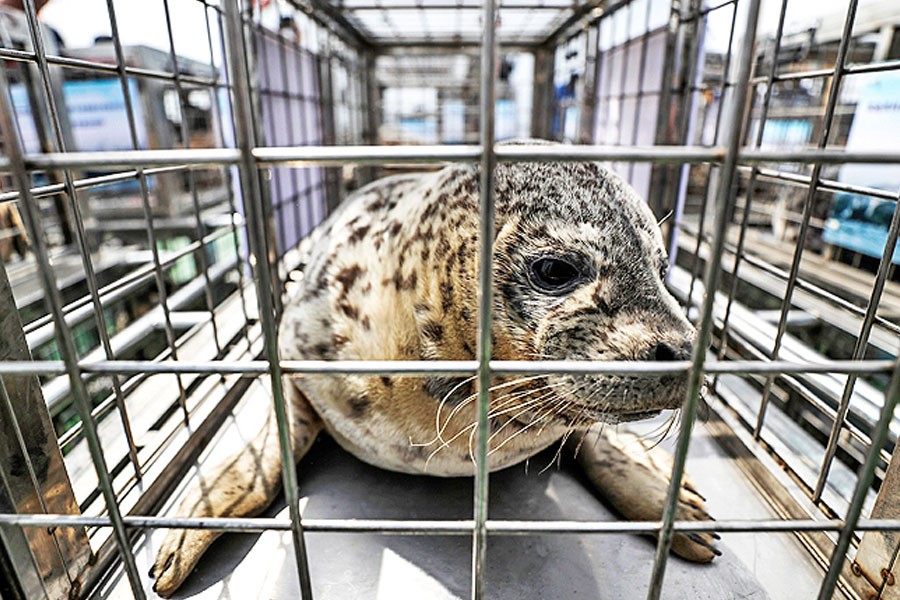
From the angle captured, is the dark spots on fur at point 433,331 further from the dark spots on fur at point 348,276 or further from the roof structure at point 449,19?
the roof structure at point 449,19

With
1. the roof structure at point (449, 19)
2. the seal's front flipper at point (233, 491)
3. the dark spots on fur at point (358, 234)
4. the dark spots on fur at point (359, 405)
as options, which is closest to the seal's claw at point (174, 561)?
the seal's front flipper at point (233, 491)

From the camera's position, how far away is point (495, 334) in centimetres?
128

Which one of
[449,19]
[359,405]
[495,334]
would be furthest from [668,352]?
[449,19]

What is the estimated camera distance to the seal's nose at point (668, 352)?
0.99 m

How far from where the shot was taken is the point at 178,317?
2.73 m

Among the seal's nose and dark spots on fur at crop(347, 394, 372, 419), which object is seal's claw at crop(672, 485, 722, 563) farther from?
dark spots on fur at crop(347, 394, 372, 419)

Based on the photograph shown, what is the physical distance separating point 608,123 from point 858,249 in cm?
179

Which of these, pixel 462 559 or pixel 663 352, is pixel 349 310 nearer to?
pixel 462 559

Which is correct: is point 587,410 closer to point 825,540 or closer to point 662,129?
point 825,540

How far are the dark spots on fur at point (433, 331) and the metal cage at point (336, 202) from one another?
391mm

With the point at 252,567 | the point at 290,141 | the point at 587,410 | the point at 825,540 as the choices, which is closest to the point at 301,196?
the point at 290,141

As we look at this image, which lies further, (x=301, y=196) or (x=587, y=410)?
(x=301, y=196)

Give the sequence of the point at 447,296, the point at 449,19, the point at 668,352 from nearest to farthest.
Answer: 1. the point at 668,352
2. the point at 447,296
3. the point at 449,19

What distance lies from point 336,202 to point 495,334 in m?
3.63
